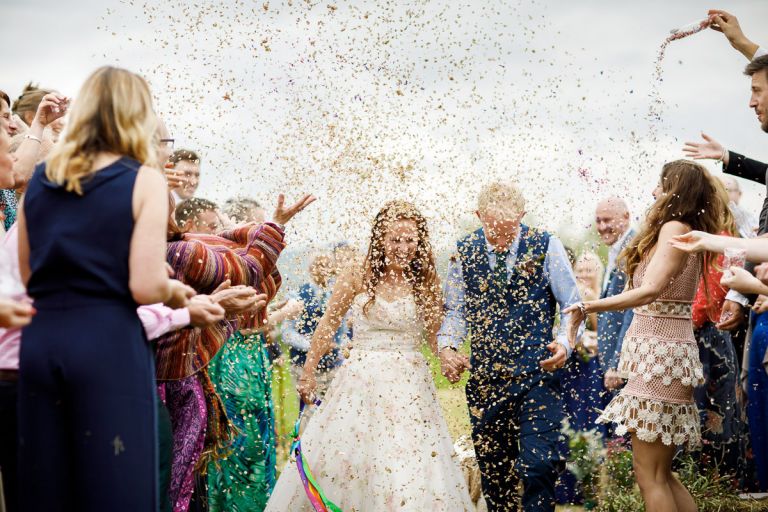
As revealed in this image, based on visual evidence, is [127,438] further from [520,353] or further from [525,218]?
[525,218]

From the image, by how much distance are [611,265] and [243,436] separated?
3.40 metres

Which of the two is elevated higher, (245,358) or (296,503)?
(245,358)

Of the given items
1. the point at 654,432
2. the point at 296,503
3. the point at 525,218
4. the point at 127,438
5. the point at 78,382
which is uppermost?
the point at 525,218

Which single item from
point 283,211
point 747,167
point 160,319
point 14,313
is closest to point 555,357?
point 747,167

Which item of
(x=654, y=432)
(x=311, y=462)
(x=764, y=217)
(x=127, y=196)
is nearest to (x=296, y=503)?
(x=311, y=462)

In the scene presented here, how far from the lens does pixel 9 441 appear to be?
3232 millimetres

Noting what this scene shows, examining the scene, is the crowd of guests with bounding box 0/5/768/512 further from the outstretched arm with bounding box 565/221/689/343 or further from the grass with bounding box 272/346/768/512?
the grass with bounding box 272/346/768/512

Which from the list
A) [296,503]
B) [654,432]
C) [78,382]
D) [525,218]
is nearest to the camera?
[78,382]

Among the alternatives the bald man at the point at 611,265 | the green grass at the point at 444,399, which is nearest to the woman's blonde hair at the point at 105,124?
the green grass at the point at 444,399

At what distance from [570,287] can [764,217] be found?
4.04 feet

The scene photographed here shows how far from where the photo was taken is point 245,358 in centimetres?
597

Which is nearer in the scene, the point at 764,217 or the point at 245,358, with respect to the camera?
the point at 764,217

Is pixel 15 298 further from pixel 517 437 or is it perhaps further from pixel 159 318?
pixel 517 437

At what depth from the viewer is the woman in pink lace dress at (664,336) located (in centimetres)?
481
